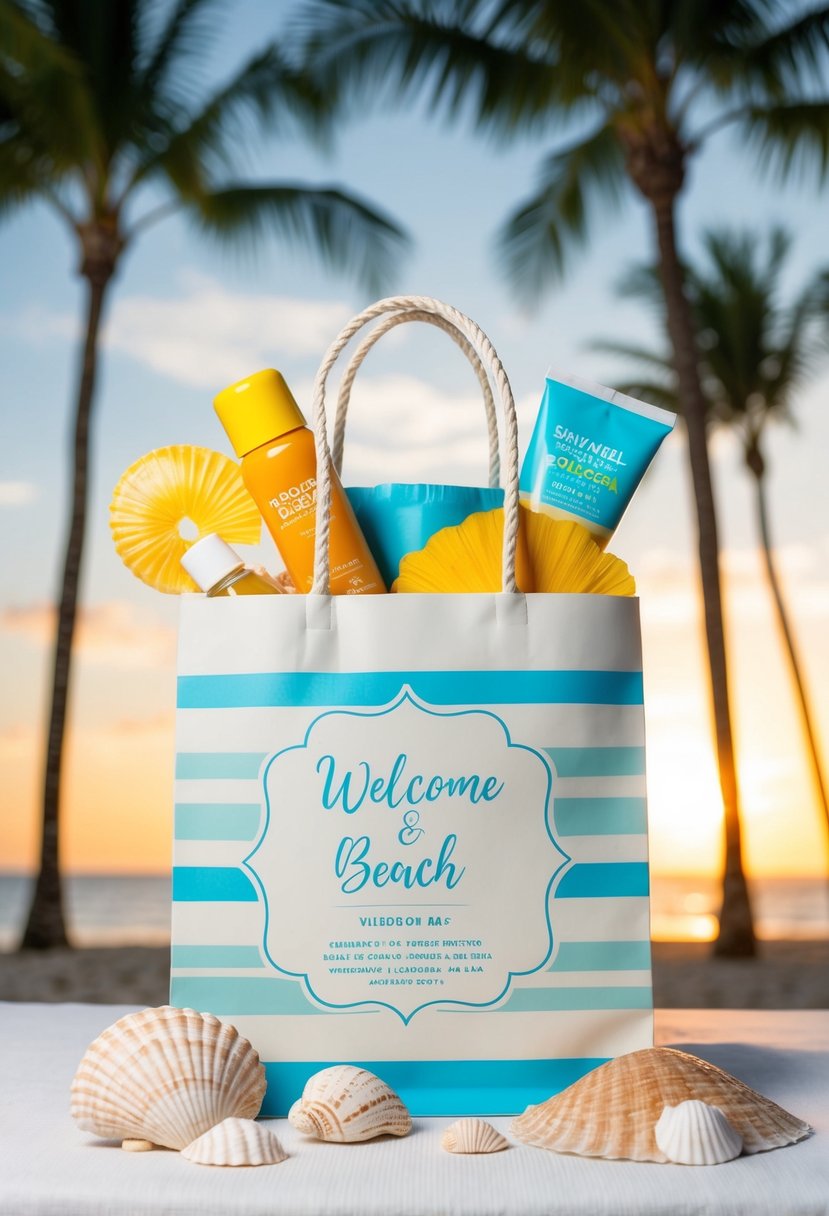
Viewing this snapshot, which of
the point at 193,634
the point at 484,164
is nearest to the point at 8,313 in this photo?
the point at 484,164

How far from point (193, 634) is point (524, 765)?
0.67 ft

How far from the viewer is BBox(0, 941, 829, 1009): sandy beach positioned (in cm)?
460

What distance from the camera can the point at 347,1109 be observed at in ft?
1.81

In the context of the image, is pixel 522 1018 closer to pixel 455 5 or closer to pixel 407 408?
pixel 455 5

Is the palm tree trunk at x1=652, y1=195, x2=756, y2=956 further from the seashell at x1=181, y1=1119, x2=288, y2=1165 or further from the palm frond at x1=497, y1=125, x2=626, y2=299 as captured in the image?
the seashell at x1=181, y1=1119, x2=288, y2=1165

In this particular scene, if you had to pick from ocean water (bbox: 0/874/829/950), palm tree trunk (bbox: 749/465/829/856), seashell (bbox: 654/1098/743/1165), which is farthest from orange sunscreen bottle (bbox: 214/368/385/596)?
ocean water (bbox: 0/874/829/950)

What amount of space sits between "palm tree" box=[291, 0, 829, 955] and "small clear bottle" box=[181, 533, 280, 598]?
4.45 meters

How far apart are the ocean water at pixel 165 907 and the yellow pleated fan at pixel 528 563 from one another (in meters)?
12.5

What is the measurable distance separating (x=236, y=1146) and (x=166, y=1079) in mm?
51

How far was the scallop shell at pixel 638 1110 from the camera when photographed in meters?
0.54

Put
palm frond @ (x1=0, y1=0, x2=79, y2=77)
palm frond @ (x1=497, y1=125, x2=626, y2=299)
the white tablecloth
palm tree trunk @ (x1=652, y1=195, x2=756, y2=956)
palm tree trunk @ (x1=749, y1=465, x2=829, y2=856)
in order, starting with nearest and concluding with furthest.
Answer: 1. the white tablecloth
2. palm frond @ (x1=0, y1=0, x2=79, y2=77)
3. palm tree trunk @ (x1=652, y1=195, x2=756, y2=956)
4. palm frond @ (x1=497, y1=125, x2=626, y2=299)
5. palm tree trunk @ (x1=749, y1=465, x2=829, y2=856)

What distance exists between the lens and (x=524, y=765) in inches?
25.0

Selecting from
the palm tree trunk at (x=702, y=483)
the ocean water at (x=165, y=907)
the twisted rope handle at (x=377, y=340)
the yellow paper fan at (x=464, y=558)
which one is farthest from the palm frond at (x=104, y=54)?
Result: the ocean water at (x=165, y=907)

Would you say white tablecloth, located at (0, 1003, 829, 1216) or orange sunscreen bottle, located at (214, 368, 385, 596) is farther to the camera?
orange sunscreen bottle, located at (214, 368, 385, 596)
